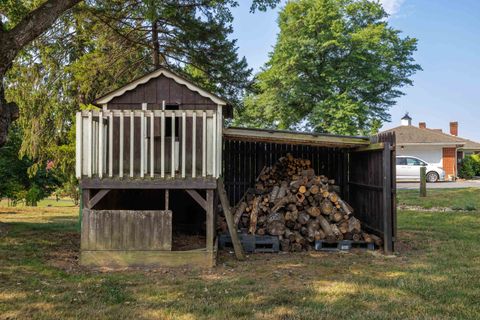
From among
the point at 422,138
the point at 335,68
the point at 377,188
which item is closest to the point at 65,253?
the point at 377,188

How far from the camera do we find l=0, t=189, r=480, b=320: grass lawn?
411cm

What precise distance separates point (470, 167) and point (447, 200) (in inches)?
733

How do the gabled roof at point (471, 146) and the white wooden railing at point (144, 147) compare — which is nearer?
the white wooden railing at point (144, 147)

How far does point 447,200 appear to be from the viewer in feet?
50.0

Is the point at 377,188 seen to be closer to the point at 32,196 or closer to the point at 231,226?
the point at 231,226

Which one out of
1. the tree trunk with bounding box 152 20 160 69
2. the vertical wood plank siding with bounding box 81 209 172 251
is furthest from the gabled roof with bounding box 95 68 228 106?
the tree trunk with bounding box 152 20 160 69

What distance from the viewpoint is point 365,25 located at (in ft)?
97.8

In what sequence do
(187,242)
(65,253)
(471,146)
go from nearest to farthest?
(65,253) → (187,242) → (471,146)

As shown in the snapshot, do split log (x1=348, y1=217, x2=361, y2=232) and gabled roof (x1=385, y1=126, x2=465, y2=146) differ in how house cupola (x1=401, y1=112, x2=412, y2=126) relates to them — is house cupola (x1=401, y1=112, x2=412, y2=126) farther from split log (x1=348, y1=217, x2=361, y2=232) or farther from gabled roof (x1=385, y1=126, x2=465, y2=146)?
split log (x1=348, y1=217, x2=361, y2=232)

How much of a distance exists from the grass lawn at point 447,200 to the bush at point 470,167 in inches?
566

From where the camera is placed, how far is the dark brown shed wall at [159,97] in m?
7.81

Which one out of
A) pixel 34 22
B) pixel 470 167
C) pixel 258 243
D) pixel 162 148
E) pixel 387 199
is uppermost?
pixel 34 22

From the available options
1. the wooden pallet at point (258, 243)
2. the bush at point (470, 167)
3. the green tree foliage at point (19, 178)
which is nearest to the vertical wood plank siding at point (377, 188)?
the wooden pallet at point (258, 243)

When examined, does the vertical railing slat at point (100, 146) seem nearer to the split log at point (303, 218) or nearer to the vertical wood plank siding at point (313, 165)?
the vertical wood plank siding at point (313, 165)
